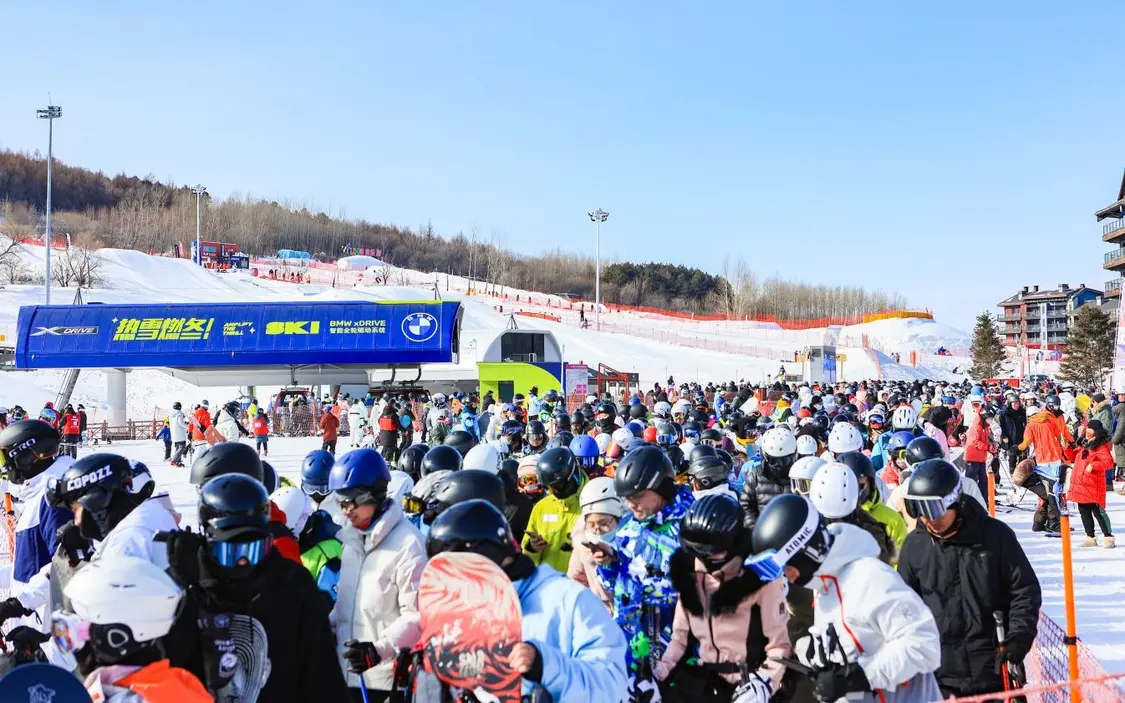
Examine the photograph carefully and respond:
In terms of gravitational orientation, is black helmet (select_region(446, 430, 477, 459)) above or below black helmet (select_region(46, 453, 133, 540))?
below

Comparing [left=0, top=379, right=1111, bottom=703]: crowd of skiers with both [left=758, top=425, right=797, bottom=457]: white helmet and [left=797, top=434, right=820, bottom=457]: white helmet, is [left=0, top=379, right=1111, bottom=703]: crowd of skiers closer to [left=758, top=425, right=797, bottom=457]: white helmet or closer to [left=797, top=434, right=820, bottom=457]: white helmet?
[left=758, top=425, right=797, bottom=457]: white helmet

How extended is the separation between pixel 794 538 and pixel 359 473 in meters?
2.06

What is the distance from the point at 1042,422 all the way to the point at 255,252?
116 meters

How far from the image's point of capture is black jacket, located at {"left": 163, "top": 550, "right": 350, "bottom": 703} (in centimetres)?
302

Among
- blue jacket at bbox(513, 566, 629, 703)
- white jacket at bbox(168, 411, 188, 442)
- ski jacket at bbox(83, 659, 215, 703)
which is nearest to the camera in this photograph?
ski jacket at bbox(83, 659, 215, 703)

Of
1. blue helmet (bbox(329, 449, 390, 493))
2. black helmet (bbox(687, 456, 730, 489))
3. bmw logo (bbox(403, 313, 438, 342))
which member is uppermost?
bmw logo (bbox(403, 313, 438, 342))

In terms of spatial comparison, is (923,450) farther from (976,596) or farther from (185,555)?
(185,555)

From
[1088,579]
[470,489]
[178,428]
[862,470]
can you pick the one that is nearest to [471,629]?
[470,489]

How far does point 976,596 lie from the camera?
14.7 ft

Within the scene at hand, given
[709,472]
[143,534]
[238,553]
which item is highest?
[238,553]

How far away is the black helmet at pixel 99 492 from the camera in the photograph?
4.39 meters

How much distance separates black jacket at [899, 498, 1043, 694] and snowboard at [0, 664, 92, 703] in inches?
147

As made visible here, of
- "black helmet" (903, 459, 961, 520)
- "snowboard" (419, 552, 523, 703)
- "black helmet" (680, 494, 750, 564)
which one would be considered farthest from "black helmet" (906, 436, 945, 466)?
"snowboard" (419, 552, 523, 703)

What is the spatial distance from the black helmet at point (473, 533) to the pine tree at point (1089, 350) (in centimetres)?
5328
